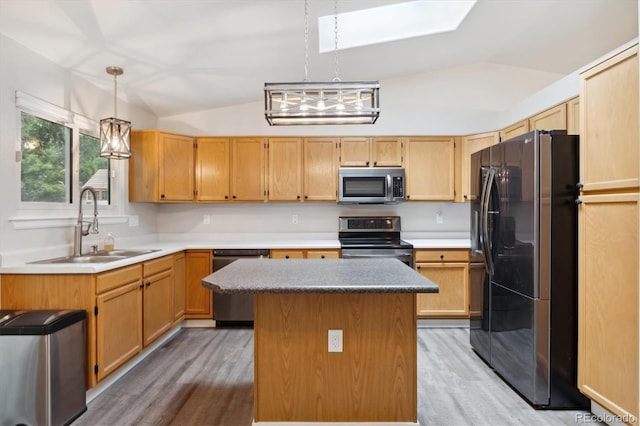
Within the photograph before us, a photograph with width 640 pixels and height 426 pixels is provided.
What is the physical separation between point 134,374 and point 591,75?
3.88 m

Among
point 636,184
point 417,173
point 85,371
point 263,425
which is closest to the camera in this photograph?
point 636,184

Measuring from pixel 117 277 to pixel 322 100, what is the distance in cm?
195

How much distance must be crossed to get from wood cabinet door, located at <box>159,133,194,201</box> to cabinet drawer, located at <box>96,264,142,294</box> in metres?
1.27

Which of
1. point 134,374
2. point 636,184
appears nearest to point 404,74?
point 636,184

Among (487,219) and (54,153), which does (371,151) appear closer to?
(487,219)

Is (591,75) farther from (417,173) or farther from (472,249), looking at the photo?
(417,173)

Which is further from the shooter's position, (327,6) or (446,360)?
(446,360)

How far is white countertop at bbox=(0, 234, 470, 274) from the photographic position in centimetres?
211

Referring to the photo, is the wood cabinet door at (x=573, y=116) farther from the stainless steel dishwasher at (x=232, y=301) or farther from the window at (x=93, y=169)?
the window at (x=93, y=169)

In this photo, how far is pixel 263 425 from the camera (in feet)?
5.92

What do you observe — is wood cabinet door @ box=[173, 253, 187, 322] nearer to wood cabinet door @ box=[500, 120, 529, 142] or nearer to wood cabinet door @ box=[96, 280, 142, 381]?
wood cabinet door @ box=[96, 280, 142, 381]

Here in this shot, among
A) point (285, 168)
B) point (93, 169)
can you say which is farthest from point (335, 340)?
point (93, 169)

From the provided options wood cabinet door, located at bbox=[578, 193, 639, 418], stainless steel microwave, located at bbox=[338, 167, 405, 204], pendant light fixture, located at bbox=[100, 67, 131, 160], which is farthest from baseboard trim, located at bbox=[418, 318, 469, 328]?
pendant light fixture, located at bbox=[100, 67, 131, 160]

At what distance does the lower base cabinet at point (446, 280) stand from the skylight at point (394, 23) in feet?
7.22
